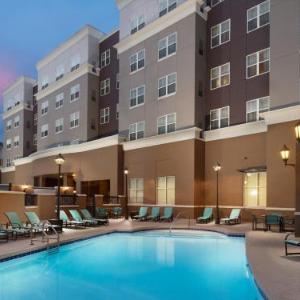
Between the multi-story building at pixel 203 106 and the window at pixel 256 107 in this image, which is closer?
the multi-story building at pixel 203 106

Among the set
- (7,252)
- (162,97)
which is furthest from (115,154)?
(7,252)

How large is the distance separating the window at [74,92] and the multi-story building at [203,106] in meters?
7.23

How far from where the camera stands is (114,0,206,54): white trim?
1083 inches

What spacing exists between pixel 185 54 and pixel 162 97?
3.83 metres

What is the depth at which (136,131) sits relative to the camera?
1253 inches

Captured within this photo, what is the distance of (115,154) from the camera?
32.0m

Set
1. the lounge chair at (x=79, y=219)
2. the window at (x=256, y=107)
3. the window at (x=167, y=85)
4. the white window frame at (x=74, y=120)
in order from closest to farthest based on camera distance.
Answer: the lounge chair at (x=79, y=219)
the window at (x=256, y=107)
the window at (x=167, y=85)
the white window frame at (x=74, y=120)

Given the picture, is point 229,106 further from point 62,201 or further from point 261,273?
point 261,273

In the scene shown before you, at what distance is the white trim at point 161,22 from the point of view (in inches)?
1083

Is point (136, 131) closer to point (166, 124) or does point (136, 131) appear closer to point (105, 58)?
point (166, 124)

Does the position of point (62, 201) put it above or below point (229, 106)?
below

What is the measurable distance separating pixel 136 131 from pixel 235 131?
31.2 feet

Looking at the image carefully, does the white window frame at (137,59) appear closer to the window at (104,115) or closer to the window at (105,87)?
the window at (105,87)

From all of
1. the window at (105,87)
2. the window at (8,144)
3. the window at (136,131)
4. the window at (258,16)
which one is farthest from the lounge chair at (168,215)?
the window at (8,144)
